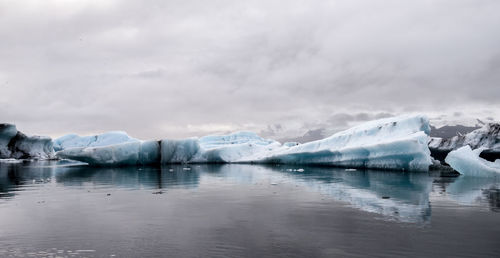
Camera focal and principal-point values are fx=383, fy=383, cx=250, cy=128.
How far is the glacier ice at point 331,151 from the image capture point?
81.8 ft

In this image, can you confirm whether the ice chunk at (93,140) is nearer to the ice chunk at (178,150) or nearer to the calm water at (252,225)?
the ice chunk at (178,150)

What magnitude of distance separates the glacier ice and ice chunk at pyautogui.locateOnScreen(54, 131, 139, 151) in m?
13.6

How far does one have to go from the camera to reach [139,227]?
7441 millimetres

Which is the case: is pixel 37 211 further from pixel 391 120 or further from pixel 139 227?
pixel 391 120

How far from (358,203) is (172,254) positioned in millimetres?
6392

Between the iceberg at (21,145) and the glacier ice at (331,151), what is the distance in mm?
22691

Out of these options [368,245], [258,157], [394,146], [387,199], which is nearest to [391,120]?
[394,146]

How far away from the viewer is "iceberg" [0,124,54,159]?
49.6 meters

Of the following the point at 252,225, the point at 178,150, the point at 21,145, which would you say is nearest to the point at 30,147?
the point at 21,145

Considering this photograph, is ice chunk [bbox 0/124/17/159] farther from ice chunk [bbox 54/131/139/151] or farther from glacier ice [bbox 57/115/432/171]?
glacier ice [bbox 57/115/432/171]

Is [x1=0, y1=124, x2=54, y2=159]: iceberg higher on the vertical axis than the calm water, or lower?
higher

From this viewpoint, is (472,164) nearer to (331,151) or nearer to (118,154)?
(331,151)

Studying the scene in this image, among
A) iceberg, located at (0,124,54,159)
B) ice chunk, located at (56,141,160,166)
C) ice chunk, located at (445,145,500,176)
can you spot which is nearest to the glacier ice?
ice chunk, located at (56,141,160,166)

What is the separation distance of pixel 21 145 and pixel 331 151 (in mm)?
45174
